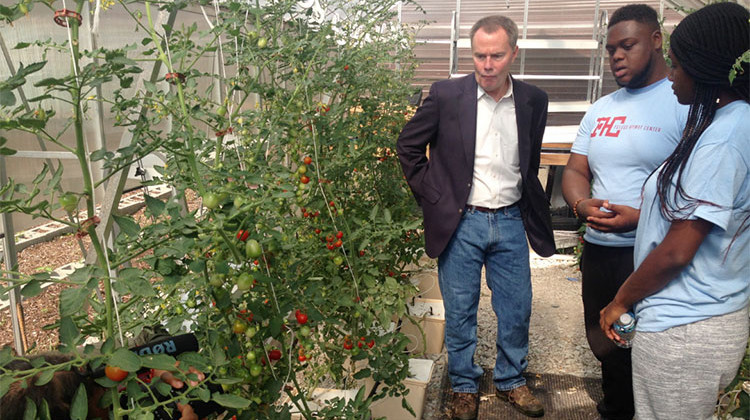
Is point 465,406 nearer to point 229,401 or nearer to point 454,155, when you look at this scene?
point 454,155

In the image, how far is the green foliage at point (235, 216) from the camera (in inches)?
34.1

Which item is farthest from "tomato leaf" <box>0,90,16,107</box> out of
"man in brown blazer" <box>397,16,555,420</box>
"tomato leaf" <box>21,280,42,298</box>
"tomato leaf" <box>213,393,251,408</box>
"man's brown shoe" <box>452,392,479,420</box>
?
"man's brown shoe" <box>452,392,479,420</box>

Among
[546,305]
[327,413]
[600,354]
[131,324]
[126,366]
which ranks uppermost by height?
[126,366]

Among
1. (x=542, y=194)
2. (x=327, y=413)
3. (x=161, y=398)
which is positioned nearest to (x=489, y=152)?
(x=542, y=194)

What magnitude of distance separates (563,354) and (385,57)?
174 cm

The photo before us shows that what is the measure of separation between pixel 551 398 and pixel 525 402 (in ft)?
0.78

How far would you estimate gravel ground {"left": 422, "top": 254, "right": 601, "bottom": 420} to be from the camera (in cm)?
290

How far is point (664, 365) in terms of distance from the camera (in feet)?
4.50

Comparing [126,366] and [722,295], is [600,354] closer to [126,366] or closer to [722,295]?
[722,295]

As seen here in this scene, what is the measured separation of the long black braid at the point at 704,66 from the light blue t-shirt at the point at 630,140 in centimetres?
62

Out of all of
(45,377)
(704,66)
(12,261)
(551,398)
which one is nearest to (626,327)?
(704,66)

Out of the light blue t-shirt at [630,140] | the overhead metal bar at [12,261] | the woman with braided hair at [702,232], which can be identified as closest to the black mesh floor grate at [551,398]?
the light blue t-shirt at [630,140]

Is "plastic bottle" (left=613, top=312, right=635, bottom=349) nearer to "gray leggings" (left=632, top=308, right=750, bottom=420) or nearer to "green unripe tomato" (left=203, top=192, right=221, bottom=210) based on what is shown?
"gray leggings" (left=632, top=308, right=750, bottom=420)

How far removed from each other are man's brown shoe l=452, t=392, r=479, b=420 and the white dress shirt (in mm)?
791
